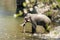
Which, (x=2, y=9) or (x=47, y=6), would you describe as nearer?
(x=47, y=6)

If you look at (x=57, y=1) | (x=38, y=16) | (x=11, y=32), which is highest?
(x=57, y=1)

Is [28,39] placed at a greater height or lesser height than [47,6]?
lesser

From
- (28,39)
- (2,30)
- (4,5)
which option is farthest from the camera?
(4,5)

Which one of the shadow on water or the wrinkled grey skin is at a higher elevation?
the wrinkled grey skin

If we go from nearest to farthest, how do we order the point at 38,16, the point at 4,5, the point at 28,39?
the point at 28,39 → the point at 38,16 → the point at 4,5

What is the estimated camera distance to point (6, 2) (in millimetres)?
3137

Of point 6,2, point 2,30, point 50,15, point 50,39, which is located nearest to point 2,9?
point 6,2

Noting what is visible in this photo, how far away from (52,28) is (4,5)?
1564 mm

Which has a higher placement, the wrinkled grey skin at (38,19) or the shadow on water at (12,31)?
the wrinkled grey skin at (38,19)

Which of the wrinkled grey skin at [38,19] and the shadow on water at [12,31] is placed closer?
the shadow on water at [12,31]

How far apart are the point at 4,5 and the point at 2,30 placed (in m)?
1.36

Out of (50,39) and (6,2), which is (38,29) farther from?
(6,2)

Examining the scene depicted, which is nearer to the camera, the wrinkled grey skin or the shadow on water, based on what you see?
the shadow on water

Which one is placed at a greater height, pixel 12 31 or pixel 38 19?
pixel 38 19
